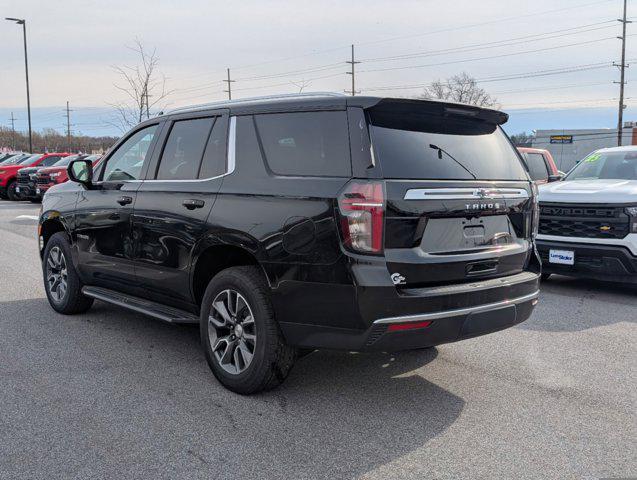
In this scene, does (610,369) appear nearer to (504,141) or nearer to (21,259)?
(504,141)

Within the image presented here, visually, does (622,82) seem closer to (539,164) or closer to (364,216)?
(539,164)

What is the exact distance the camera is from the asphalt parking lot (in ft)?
10.4

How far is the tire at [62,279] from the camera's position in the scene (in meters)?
6.00

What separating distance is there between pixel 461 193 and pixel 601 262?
4183 mm

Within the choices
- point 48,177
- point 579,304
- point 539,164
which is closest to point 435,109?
point 579,304

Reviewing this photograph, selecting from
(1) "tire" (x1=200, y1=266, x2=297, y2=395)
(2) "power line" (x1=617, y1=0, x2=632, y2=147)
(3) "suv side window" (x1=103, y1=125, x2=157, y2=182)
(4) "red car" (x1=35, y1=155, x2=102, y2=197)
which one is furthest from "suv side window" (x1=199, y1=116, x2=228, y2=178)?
(2) "power line" (x1=617, y1=0, x2=632, y2=147)

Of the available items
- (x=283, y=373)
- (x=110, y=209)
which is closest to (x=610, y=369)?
(x=283, y=373)

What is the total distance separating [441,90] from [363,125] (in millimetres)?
71040

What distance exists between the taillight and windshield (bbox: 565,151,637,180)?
593 cm

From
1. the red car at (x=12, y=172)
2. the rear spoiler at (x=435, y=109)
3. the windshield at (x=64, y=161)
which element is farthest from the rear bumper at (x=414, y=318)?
the red car at (x=12, y=172)

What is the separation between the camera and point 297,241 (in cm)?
364

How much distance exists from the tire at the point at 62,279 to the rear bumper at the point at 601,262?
5343mm

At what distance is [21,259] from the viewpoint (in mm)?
9656

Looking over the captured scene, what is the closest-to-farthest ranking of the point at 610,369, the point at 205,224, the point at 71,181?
the point at 205,224, the point at 610,369, the point at 71,181
